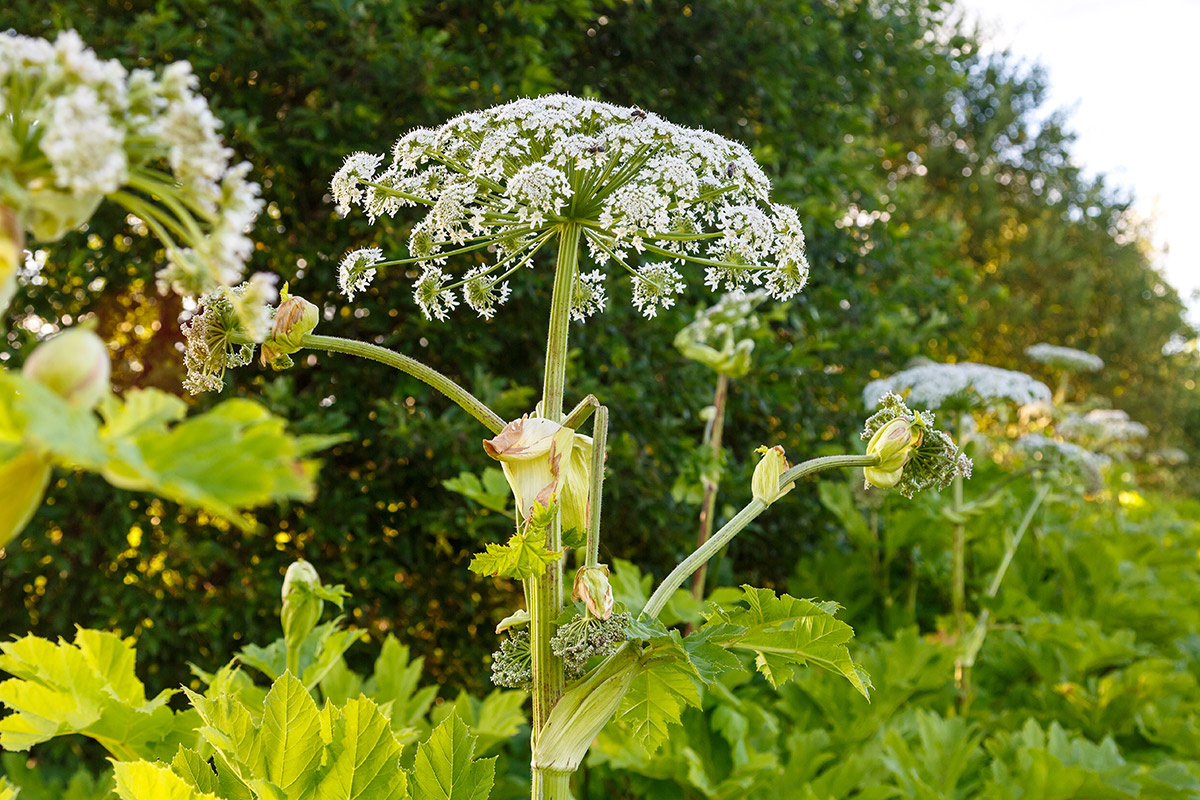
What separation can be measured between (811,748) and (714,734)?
208 mm

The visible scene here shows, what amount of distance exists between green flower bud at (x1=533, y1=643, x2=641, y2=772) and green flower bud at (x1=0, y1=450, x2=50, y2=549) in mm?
494

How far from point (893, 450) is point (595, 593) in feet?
1.12

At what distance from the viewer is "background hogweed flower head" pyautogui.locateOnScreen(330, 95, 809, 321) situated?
0.79 metres

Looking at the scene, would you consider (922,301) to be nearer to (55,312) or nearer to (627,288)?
(627,288)

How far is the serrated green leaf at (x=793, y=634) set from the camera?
0.83 m

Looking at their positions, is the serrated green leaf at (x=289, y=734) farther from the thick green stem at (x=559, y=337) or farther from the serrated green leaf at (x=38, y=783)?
the serrated green leaf at (x=38, y=783)

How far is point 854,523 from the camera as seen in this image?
10.4ft

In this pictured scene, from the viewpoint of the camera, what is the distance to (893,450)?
85cm

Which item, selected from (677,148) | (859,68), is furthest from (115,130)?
(859,68)

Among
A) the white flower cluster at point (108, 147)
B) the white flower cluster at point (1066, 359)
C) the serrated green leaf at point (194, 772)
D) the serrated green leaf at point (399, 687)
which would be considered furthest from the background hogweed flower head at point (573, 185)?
the white flower cluster at point (1066, 359)

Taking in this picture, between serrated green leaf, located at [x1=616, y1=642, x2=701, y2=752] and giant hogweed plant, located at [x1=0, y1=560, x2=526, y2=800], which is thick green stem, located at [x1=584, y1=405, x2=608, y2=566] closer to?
serrated green leaf, located at [x1=616, y1=642, x2=701, y2=752]

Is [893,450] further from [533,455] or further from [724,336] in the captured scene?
[724,336]

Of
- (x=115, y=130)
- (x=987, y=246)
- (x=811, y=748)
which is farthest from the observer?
(x=987, y=246)

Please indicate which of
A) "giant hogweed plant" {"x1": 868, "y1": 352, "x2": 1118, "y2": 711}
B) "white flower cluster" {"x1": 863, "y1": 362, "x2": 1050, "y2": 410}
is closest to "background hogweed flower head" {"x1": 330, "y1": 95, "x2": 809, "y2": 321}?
"giant hogweed plant" {"x1": 868, "y1": 352, "x2": 1118, "y2": 711}
